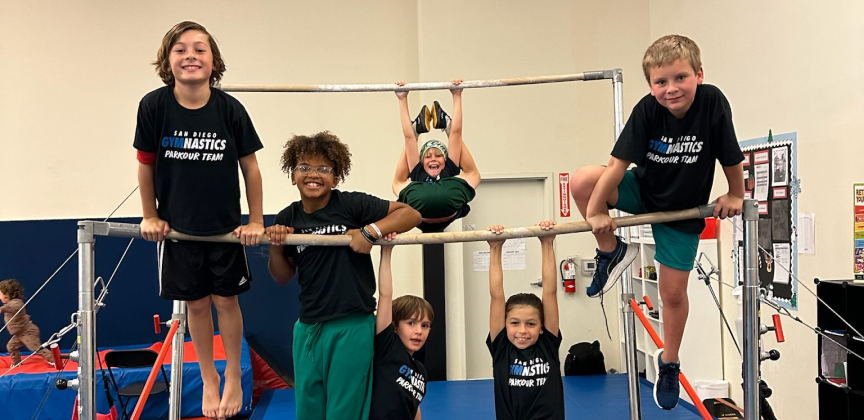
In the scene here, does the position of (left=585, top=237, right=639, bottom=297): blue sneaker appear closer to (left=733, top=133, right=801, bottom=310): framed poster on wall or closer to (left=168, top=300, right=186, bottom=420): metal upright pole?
(left=733, top=133, right=801, bottom=310): framed poster on wall

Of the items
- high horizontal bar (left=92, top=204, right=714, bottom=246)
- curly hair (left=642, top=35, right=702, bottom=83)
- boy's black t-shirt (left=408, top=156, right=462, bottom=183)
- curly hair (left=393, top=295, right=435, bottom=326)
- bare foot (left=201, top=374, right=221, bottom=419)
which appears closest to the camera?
curly hair (left=642, top=35, right=702, bottom=83)

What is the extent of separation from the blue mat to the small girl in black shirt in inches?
83.5

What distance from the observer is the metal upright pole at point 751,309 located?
254 cm

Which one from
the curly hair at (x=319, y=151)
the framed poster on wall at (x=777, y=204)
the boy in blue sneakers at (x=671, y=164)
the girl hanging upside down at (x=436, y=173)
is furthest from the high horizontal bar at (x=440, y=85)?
the framed poster on wall at (x=777, y=204)

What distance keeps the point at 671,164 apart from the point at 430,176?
1631 mm

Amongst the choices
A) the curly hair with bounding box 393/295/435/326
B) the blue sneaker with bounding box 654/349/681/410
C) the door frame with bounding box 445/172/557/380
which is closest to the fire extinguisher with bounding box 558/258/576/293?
the door frame with bounding box 445/172/557/380

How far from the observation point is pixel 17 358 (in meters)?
5.55

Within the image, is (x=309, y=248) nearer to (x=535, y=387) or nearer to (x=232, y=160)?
(x=232, y=160)

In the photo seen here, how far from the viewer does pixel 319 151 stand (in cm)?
274

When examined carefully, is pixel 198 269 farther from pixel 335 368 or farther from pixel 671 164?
pixel 671 164

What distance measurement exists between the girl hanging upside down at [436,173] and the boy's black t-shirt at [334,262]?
0.81 m

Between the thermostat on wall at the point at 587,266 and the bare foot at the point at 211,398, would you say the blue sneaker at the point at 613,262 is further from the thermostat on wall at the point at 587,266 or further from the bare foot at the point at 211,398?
the thermostat on wall at the point at 587,266

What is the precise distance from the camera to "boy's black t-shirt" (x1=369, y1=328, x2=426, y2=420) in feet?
8.81

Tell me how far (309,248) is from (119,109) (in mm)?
4995
